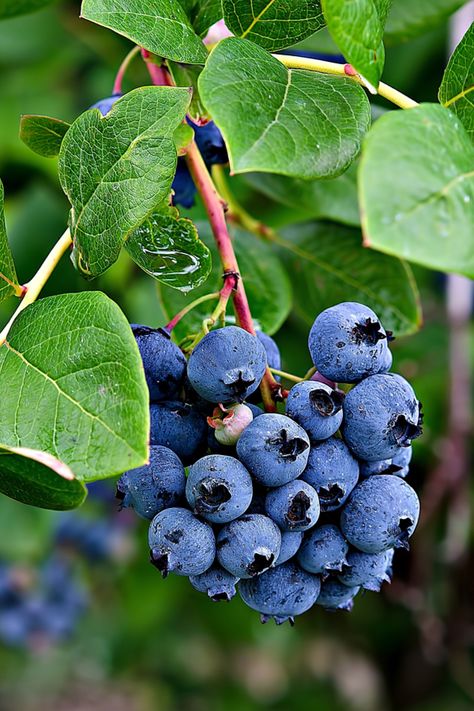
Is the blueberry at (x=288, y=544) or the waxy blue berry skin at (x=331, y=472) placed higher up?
the waxy blue berry skin at (x=331, y=472)

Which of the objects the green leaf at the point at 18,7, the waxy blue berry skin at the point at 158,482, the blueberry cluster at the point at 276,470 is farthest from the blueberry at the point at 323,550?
the green leaf at the point at 18,7

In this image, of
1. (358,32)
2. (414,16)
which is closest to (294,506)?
(358,32)

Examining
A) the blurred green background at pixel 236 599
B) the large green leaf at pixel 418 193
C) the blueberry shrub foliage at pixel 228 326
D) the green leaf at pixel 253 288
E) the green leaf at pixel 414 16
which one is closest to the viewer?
the large green leaf at pixel 418 193

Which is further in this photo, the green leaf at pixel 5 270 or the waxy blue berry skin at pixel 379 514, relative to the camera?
the green leaf at pixel 5 270

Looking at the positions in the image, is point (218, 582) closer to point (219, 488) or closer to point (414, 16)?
point (219, 488)

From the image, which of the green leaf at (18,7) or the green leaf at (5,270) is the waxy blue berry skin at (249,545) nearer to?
the green leaf at (5,270)

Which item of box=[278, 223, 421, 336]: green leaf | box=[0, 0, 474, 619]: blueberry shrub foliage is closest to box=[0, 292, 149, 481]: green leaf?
box=[0, 0, 474, 619]: blueberry shrub foliage

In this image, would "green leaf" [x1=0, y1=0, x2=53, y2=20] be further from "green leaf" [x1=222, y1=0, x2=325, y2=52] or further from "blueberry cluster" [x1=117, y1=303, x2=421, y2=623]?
"blueberry cluster" [x1=117, y1=303, x2=421, y2=623]
